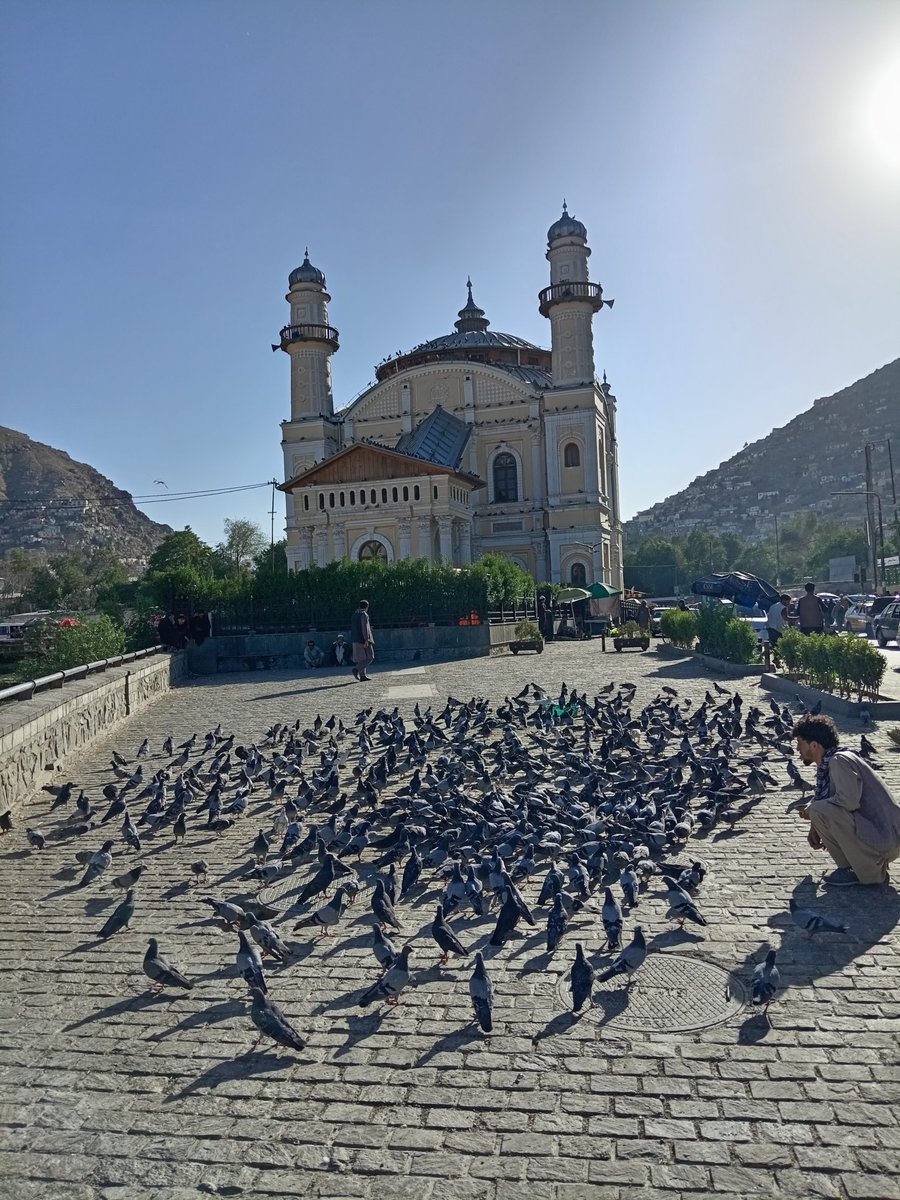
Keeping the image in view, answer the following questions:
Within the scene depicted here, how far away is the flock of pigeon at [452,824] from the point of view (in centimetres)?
578

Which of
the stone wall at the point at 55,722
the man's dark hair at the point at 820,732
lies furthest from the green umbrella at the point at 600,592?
the man's dark hair at the point at 820,732

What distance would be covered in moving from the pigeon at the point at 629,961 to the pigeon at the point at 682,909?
747mm

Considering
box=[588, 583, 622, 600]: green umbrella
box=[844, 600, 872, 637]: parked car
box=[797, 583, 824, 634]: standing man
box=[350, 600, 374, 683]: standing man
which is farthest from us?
box=[588, 583, 622, 600]: green umbrella

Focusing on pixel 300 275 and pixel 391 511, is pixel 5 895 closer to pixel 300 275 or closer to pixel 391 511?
pixel 391 511

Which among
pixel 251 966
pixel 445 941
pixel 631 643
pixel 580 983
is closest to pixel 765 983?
pixel 580 983

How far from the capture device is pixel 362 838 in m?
7.98

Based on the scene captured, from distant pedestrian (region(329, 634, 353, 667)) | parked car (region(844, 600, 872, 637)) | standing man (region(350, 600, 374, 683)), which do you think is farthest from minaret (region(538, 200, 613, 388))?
standing man (region(350, 600, 374, 683))

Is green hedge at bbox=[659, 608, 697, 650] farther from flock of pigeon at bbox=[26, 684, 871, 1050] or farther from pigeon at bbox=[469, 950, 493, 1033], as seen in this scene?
pigeon at bbox=[469, 950, 493, 1033]

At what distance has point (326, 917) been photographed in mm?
6309

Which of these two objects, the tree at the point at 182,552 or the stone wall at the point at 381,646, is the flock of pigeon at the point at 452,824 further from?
the tree at the point at 182,552

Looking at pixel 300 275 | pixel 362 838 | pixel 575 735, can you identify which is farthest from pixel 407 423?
pixel 362 838

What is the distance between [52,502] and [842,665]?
478ft

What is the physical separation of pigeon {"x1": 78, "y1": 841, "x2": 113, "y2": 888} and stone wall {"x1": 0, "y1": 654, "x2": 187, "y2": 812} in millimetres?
2304

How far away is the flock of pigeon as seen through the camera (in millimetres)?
5777
